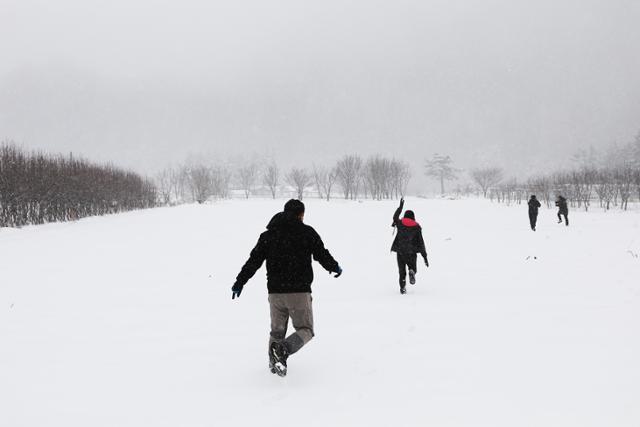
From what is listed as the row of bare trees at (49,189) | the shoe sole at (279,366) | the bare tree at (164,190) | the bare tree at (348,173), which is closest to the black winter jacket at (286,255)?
the shoe sole at (279,366)

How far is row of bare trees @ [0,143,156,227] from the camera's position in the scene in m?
21.2

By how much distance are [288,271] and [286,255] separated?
6.7 inches

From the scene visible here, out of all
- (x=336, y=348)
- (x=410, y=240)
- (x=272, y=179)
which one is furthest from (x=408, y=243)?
(x=272, y=179)

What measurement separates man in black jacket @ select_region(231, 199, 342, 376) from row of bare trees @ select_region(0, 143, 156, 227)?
2183 cm

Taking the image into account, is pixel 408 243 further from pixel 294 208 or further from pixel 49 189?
pixel 49 189

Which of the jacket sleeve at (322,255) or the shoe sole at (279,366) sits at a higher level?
the jacket sleeve at (322,255)

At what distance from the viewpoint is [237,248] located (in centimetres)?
1639

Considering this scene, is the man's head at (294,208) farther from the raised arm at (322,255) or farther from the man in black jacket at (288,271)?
the raised arm at (322,255)

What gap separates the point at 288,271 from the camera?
4.42 m

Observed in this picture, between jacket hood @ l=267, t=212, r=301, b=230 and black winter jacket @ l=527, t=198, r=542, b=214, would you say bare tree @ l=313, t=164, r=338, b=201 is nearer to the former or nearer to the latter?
black winter jacket @ l=527, t=198, r=542, b=214

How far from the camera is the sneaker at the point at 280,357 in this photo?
416 centimetres

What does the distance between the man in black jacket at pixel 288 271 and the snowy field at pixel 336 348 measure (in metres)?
0.56

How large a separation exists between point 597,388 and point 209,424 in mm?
3532

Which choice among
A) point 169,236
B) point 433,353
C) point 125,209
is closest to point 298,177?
point 125,209
